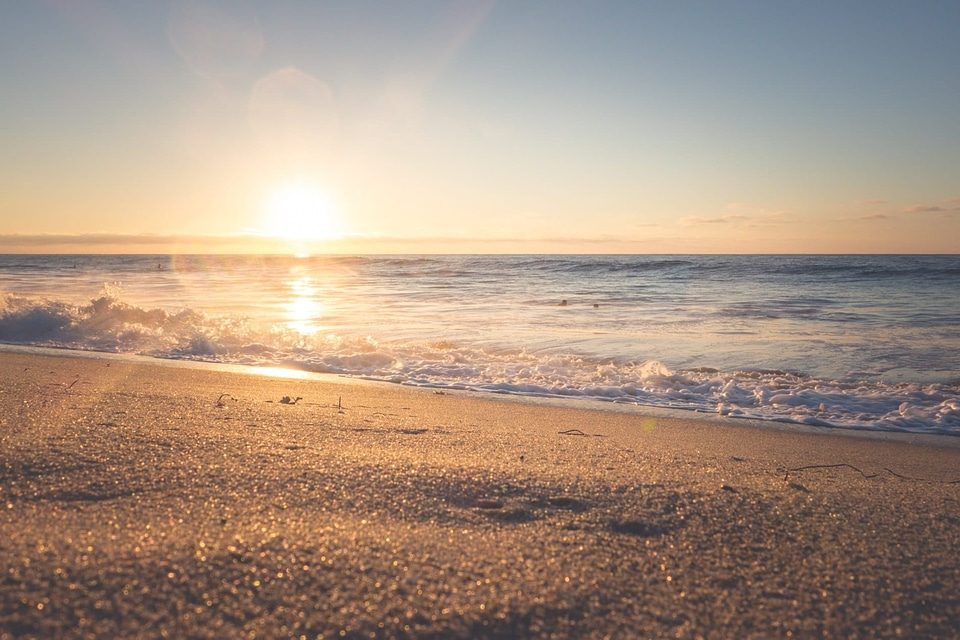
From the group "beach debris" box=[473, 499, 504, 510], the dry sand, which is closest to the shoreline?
the dry sand

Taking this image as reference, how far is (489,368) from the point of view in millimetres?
7039

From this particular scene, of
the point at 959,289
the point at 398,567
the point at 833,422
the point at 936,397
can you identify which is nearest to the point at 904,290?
the point at 959,289

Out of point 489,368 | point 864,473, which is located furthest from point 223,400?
point 864,473

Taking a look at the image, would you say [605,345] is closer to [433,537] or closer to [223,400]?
[223,400]

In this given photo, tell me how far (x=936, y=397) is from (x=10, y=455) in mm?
7119

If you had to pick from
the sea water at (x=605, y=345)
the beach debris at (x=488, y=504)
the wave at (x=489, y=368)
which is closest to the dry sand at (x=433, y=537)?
the beach debris at (x=488, y=504)

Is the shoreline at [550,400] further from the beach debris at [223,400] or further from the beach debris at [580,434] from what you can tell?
the beach debris at [223,400]

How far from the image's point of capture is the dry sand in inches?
50.3

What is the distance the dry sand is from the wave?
2356 millimetres

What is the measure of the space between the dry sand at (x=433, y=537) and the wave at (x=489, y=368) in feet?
7.73

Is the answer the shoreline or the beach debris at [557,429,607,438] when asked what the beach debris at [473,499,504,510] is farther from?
the shoreline

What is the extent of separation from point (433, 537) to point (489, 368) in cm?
535

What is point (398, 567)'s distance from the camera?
147 cm

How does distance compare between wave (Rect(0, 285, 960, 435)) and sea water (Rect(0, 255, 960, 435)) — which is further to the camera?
sea water (Rect(0, 255, 960, 435))
